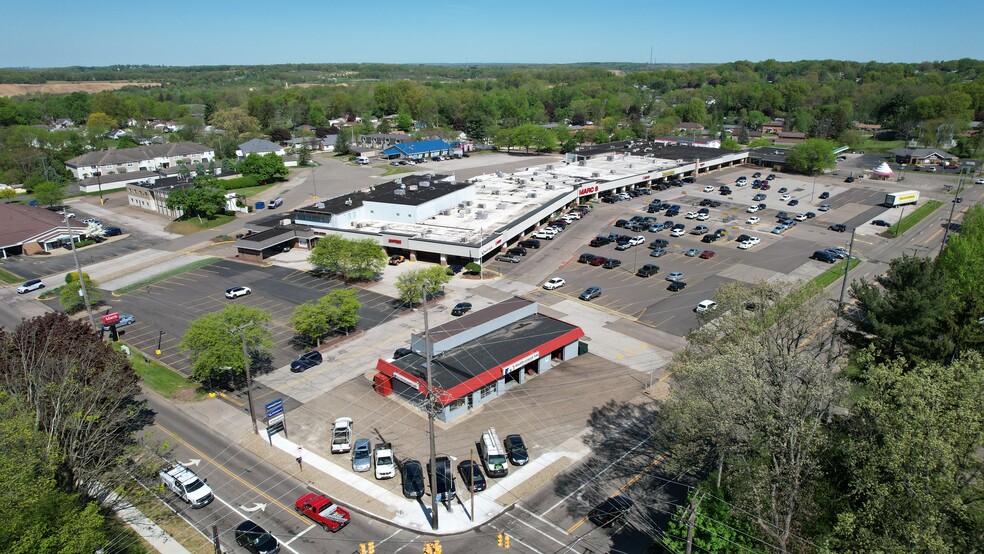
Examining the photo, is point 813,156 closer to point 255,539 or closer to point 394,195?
point 394,195

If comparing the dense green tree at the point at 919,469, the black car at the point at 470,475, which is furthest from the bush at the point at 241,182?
the dense green tree at the point at 919,469

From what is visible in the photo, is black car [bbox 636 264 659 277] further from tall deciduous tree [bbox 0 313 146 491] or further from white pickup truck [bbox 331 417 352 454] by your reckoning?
tall deciduous tree [bbox 0 313 146 491]

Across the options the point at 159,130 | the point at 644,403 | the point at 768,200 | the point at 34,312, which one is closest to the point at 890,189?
the point at 768,200

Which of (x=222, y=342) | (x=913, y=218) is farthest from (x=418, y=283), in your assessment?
(x=913, y=218)

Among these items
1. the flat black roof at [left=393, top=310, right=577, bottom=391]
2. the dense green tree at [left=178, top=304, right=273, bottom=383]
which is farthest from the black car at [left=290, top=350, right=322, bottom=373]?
the flat black roof at [left=393, top=310, right=577, bottom=391]

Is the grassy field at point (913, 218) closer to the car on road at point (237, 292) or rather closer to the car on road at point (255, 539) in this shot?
the car on road at point (237, 292)

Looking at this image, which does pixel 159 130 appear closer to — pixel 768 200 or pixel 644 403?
pixel 768 200
